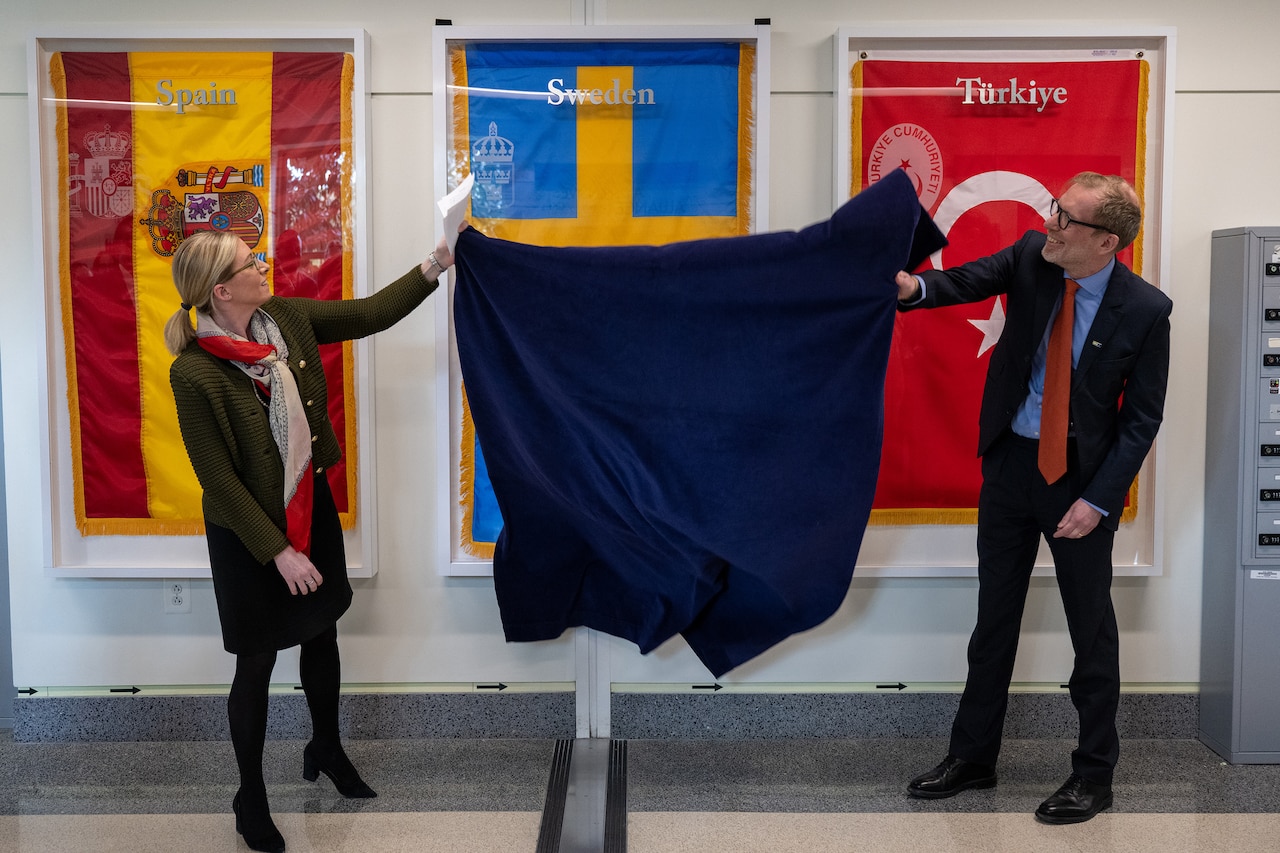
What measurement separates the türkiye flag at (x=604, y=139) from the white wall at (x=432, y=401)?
0.12 metres

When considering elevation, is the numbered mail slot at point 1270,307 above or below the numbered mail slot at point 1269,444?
above

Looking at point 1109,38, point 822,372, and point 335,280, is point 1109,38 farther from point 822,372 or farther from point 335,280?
point 335,280

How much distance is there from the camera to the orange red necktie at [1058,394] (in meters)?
2.26

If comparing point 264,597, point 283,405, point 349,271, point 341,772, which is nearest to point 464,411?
point 349,271

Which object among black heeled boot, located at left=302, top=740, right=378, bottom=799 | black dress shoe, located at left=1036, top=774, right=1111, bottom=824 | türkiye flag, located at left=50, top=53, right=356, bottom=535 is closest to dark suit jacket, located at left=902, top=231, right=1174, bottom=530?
black dress shoe, located at left=1036, top=774, right=1111, bottom=824

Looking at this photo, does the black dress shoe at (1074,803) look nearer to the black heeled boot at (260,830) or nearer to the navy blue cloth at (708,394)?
the navy blue cloth at (708,394)

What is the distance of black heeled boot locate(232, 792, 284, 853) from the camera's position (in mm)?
2230

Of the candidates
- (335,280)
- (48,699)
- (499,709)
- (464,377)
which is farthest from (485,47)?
(48,699)

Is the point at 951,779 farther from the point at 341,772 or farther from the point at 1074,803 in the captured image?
the point at 341,772

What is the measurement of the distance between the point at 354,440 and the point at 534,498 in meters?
0.66

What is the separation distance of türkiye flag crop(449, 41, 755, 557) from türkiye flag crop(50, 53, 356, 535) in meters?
0.41

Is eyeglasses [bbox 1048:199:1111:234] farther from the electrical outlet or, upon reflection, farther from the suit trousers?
the electrical outlet

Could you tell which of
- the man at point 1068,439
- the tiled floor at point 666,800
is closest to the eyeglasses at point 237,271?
the tiled floor at point 666,800

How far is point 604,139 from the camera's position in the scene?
2691 millimetres
